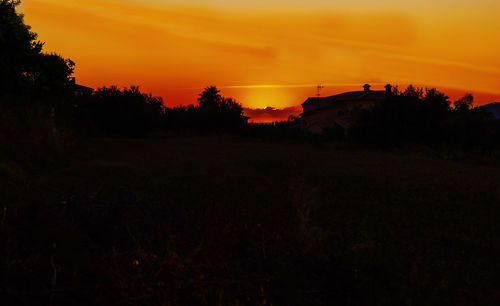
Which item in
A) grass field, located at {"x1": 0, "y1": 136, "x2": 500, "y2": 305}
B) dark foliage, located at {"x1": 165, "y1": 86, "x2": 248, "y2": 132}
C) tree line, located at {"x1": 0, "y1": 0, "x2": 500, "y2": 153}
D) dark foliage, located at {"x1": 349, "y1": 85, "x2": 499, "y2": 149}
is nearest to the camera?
grass field, located at {"x1": 0, "y1": 136, "x2": 500, "y2": 305}

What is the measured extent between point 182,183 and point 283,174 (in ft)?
13.4

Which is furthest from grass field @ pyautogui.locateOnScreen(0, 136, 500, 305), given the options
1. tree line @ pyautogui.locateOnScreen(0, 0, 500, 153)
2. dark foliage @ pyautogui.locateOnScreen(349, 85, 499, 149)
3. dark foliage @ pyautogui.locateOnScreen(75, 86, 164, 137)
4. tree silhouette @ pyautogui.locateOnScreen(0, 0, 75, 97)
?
dark foliage @ pyautogui.locateOnScreen(75, 86, 164, 137)

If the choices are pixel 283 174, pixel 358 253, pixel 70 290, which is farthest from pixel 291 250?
pixel 283 174

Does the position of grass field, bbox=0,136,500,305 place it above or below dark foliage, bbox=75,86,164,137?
below

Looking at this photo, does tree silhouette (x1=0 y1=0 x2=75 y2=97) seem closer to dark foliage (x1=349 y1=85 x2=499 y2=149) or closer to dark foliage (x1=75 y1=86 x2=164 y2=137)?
dark foliage (x1=75 y1=86 x2=164 y2=137)

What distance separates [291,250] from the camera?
412 centimetres

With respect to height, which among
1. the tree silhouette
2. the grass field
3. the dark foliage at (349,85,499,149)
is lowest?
the grass field

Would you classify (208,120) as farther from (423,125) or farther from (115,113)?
(423,125)

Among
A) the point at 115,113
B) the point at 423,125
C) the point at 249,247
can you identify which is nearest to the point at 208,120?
the point at 115,113

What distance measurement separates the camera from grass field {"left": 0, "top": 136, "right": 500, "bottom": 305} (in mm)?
2934

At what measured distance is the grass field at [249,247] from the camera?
2.93 meters

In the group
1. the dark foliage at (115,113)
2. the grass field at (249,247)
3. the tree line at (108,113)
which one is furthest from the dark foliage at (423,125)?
the dark foliage at (115,113)

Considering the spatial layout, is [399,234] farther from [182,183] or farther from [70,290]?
[182,183]

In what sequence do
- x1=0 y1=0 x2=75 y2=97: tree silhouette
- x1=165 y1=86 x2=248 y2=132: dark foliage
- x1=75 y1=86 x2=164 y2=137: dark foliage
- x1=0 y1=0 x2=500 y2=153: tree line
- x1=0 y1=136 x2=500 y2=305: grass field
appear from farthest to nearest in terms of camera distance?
x1=165 y1=86 x2=248 y2=132: dark foliage < x1=75 y1=86 x2=164 y2=137: dark foliage < x1=0 y1=0 x2=75 y2=97: tree silhouette < x1=0 y1=0 x2=500 y2=153: tree line < x1=0 y1=136 x2=500 y2=305: grass field
